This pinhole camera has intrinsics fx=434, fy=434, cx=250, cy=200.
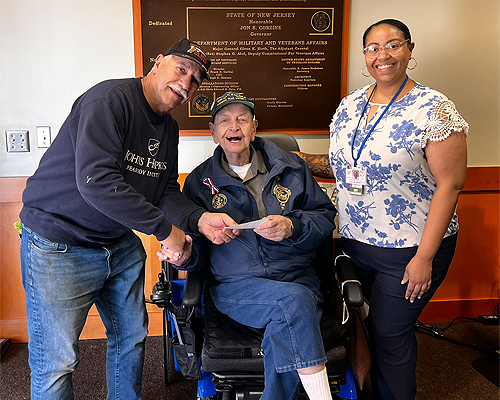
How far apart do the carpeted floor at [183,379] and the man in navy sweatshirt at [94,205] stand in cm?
75

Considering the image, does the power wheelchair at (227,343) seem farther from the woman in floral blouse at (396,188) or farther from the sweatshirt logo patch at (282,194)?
the sweatshirt logo patch at (282,194)

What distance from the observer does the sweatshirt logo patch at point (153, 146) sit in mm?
1618

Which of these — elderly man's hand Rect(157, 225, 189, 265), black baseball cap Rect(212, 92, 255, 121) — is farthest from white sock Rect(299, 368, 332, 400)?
black baseball cap Rect(212, 92, 255, 121)

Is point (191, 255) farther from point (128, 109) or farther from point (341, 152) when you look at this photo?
point (341, 152)

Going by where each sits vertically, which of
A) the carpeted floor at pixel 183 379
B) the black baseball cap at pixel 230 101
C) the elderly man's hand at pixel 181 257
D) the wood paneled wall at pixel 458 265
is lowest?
the carpeted floor at pixel 183 379

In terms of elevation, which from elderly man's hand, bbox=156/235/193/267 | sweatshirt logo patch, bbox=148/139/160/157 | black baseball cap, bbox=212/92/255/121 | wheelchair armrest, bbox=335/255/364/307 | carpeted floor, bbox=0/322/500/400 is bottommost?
carpeted floor, bbox=0/322/500/400

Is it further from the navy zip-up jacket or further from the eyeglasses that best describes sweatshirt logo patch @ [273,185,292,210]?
the eyeglasses

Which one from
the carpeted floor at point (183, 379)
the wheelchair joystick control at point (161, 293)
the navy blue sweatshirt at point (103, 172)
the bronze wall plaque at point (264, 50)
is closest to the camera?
the navy blue sweatshirt at point (103, 172)

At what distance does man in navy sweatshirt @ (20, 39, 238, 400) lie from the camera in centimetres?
138

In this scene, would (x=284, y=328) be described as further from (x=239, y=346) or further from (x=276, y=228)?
(x=276, y=228)

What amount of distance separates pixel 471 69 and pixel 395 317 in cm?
184

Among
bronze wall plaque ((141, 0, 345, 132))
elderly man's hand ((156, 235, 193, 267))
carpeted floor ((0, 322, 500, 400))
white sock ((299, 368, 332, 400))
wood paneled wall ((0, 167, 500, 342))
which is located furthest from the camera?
wood paneled wall ((0, 167, 500, 342))

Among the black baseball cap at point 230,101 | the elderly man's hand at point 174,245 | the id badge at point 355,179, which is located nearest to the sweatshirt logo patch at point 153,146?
the elderly man's hand at point 174,245

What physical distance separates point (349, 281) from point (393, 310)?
22cm
